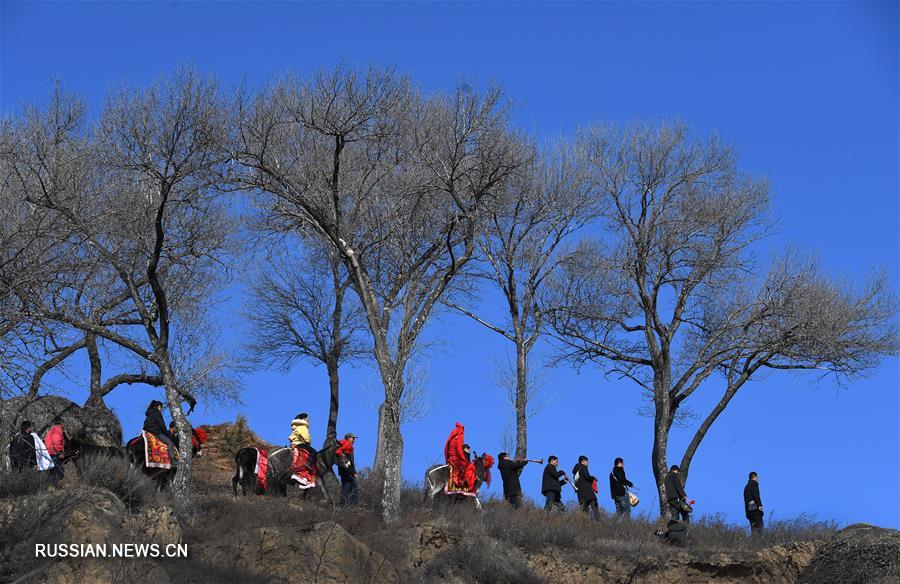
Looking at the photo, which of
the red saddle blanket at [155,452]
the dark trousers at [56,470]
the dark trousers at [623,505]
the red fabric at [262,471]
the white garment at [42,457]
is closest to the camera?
the white garment at [42,457]

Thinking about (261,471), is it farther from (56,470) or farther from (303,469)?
(56,470)

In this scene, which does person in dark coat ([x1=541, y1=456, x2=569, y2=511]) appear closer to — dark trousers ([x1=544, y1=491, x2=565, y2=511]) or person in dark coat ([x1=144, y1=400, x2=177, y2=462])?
dark trousers ([x1=544, y1=491, x2=565, y2=511])

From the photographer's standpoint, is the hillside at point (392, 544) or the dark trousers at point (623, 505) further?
the dark trousers at point (623, 505)

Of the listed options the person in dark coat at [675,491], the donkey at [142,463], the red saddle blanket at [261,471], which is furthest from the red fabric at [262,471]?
the person in dark coat at [675,491]

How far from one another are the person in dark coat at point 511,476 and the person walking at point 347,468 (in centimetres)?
396

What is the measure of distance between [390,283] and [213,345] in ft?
19.0

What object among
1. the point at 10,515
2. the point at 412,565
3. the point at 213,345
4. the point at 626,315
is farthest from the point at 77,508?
the point at 626,315

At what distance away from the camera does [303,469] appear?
26031 millimetres

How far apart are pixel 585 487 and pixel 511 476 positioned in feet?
6.27

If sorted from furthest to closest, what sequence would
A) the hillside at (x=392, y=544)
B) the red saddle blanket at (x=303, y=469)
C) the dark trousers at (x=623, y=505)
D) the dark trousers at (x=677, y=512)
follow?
the dark trousers at (x=623, y=505) < the dark trousers at (x=677, y=512) < the red saddle blanket at (x=303, y=469) < the hillside at (x=392, y=544)

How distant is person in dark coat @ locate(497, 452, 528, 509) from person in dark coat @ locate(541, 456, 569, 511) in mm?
609

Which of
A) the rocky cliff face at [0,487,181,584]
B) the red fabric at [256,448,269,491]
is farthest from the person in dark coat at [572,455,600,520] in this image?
the rocky cliff face at [0,487,181,584]

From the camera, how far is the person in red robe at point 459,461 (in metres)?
26.4

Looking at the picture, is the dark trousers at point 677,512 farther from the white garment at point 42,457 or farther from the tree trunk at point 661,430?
the white garment at point 42,457
